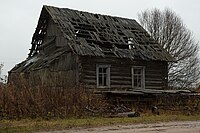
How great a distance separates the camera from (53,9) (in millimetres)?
32562

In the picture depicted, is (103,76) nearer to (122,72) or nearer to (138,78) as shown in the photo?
(122,72)

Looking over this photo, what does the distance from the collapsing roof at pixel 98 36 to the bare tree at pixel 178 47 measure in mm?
15774

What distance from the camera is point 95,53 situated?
93.1ft

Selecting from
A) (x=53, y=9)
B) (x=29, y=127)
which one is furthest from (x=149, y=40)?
(x=29, y=127)

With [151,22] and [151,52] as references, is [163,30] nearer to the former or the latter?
[151,22]

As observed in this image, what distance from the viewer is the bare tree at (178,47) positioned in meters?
50.8

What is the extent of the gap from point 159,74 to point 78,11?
8.84 m

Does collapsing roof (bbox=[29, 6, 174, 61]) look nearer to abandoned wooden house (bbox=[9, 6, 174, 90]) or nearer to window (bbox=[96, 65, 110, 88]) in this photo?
abandoned wooden house (bbox=[9, 6, 174, 90])

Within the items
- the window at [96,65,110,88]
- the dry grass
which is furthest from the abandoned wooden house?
the dry grass

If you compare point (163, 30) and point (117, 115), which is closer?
point (117, 115)

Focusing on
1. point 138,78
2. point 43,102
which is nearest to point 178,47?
point 138,78

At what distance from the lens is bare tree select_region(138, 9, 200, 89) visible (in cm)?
5084

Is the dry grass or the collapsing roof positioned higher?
the collapsing roof

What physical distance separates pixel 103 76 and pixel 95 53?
8.42 feet
